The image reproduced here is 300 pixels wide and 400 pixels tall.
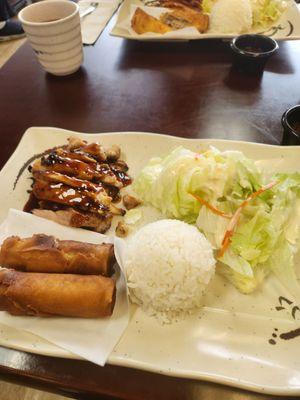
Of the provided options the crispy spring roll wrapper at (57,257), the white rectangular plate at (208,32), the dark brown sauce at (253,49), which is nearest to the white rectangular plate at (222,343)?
the crispy spring roll wrapper at (57,257)

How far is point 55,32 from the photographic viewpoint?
6.83 ft

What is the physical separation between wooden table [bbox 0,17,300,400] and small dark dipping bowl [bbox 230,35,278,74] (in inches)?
3.3

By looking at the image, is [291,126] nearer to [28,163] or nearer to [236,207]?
[236,207]

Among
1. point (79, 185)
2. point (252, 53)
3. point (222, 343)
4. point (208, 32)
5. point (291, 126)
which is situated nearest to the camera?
point (222, 343)

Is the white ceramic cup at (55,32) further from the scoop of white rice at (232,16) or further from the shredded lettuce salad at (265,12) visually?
the shredded lettuce salad at (265,12)

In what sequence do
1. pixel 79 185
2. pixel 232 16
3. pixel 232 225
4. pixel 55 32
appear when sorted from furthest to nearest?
pixel 232 16, pixel 55 32, pixel 79 185, pixel 232 225

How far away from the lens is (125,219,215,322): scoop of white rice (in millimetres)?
1232

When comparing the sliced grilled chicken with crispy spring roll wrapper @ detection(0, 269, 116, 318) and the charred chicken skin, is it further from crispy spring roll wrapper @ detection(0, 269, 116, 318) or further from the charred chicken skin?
crispy spring roll wrapper @ detection(0, 269, 116, 318)

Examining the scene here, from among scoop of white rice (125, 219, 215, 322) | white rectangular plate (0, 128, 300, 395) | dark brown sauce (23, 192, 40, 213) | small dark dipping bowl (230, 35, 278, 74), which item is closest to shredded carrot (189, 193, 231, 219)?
scoop of white rice (125, 219, 215, 322)

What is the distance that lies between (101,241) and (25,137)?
0.78 meters

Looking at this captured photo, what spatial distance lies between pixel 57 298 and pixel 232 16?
95.0 inches

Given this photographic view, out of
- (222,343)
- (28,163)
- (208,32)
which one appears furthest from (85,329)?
(208,32)

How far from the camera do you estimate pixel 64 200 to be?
1.52 m

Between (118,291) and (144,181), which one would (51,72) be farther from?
(118,291)
